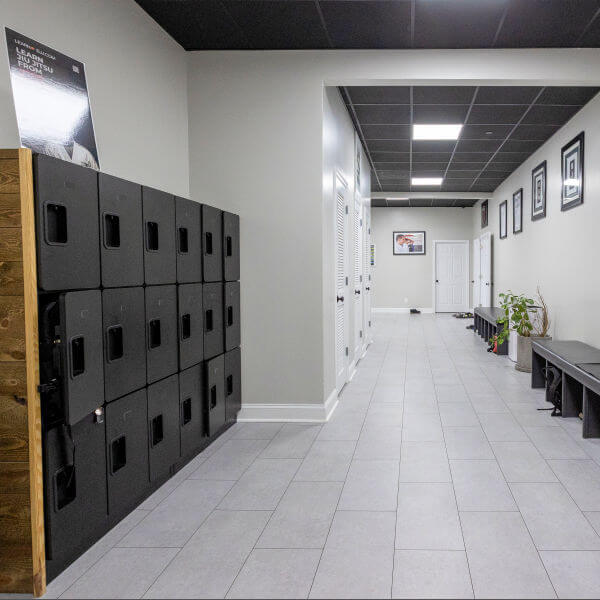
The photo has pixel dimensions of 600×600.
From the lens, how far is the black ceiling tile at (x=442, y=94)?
5.14m

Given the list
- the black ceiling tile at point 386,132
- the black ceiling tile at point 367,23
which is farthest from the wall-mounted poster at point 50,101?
the black ceiling tile at point 386,132

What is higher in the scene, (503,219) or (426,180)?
(426,180)

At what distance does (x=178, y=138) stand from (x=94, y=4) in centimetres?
120

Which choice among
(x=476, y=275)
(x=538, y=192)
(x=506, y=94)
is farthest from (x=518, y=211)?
(x=476, y=275)

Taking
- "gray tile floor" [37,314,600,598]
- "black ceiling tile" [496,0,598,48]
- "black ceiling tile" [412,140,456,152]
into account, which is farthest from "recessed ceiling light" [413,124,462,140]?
"gray tile floor" [37,314,600,598]

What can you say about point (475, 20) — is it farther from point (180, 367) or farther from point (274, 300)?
point (180, 367)

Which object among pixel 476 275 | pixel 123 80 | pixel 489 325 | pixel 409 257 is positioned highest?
pixel 123 80

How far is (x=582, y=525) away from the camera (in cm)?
251

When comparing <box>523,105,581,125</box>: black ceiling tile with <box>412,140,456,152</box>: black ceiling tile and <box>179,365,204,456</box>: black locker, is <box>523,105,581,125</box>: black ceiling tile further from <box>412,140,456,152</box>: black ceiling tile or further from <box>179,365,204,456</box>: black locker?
<box>179,365,204,456</box>: black locker

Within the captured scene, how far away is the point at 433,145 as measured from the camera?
7449mm

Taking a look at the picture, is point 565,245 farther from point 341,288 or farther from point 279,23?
point 279,23

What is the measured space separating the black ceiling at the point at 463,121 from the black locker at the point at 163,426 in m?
3.43

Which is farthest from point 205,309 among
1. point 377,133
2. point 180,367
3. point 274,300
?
point 377,133

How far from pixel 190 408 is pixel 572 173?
464 centimetres
